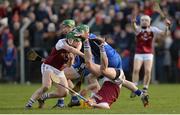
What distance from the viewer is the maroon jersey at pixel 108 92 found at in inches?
703

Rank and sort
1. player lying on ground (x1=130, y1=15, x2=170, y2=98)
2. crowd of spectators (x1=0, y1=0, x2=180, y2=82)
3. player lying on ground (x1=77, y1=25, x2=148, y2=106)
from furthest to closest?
crowd of spectators (x1=0, y1=0, x2=180, y2=82), player lying on ground (x1=130, y1=15, x2=170, y2=98), player lying on ground (x1=77, y1=25, x2=148, y2=106)

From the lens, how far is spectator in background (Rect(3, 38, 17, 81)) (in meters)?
32.2

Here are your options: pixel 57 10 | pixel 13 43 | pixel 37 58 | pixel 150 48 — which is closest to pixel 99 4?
pixel 57 10

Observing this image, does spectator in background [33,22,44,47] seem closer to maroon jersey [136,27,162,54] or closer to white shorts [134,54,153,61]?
maroon jersey [136,27,162,54]

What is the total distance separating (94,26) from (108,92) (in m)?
14.1

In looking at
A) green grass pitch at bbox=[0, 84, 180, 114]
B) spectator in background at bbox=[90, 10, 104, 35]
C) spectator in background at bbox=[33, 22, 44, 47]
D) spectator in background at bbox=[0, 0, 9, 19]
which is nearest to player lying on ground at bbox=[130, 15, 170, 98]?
green grass pitch at bbox=[0, 84, 180, 114]

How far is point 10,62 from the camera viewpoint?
106 ft

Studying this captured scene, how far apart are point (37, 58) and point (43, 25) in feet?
40.8

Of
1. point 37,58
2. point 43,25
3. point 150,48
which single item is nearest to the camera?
point 37,58

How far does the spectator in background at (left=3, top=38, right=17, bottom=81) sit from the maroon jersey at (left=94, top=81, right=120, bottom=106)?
47.8ft

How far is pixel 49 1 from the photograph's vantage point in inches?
1304

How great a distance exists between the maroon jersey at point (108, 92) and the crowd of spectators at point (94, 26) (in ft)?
41.8

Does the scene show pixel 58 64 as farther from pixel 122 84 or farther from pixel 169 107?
pixel 169 107

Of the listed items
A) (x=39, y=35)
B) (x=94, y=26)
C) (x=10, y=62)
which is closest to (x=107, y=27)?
(x=94, y=26)
